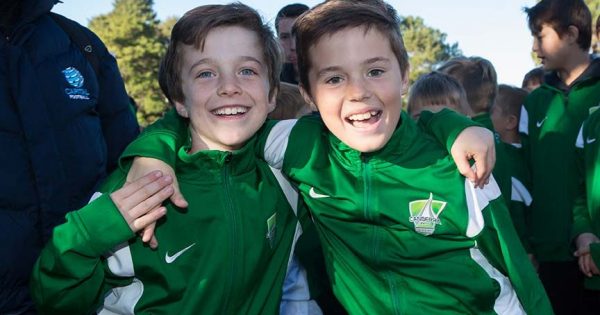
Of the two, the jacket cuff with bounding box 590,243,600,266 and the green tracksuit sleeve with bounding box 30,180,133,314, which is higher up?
the green tracksuit sleeve with bounding box 30,180,133,314

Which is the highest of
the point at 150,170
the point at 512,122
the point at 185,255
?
the point at 150,170

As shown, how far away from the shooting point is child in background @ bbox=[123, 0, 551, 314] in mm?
2676

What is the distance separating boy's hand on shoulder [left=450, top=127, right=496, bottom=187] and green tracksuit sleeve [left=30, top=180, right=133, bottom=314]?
1.34 meters

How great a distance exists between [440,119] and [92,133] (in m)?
1.53

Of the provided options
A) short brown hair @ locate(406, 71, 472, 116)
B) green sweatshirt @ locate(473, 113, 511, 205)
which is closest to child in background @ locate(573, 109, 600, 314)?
green sweatshirt @ locate(473, 113, 511, 205)

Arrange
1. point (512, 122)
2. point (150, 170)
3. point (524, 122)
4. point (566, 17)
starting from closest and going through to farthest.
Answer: point (150, 170) → point (566, 17) → point (524, 122) → point (512, 122)

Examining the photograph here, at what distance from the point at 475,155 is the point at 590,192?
1.58m

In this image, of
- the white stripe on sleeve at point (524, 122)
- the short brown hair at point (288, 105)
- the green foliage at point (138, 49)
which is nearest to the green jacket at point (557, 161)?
the white stripe on sleeve at point (524, 122)

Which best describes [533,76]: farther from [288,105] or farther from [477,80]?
[288,105]

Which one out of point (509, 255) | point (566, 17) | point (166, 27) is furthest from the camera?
point (166, 27)

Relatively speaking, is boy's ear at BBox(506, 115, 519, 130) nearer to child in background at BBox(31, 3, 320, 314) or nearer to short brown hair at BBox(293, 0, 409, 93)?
short brown hair at BBox(293, 0, 409, 93)

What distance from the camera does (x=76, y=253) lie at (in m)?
2.30

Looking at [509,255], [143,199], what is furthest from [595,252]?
[143,199]

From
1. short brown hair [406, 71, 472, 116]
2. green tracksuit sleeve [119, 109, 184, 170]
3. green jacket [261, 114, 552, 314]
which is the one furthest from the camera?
short brown hair [406, 71, 472, 116]
